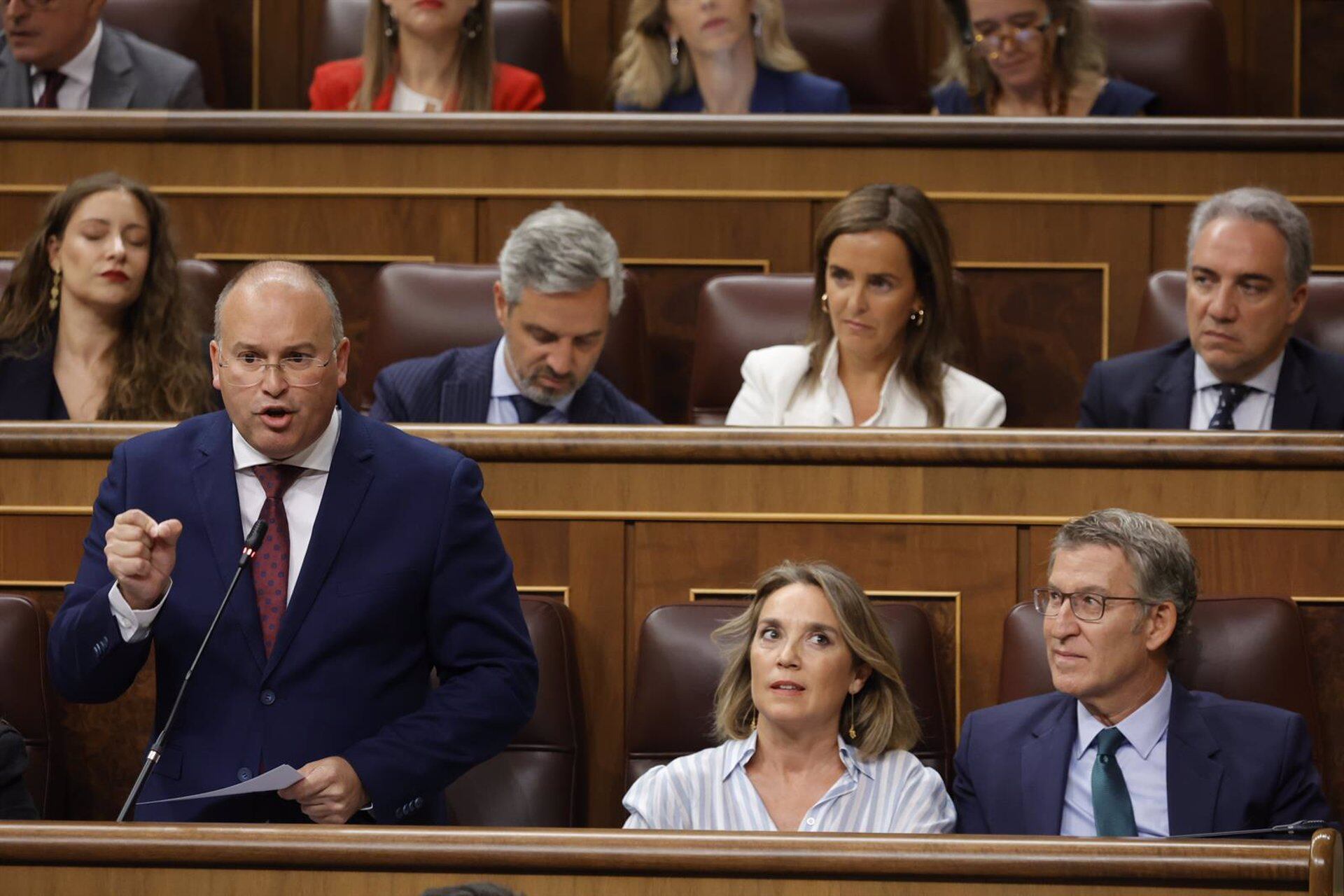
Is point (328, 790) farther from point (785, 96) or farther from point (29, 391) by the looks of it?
point (785, 96)

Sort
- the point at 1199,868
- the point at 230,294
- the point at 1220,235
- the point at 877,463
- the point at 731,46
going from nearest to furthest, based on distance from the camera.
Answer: the point at 1199,868, the point at 230,294, the point at 877,463, the point at 1220,235, the point at 731,46

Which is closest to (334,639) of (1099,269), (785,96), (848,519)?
(848,519)

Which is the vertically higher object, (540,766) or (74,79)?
(74,79)

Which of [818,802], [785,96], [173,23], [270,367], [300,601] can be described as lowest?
[818,802]

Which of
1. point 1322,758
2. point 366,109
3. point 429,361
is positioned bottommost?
point 1322,758

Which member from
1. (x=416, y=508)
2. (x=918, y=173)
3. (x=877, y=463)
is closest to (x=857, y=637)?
(x=877, y=463)

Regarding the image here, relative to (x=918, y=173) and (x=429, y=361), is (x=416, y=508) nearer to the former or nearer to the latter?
(x=429, y=361)

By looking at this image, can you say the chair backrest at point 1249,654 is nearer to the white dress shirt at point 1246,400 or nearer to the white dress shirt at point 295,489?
the white dress shirt at point 1246,400

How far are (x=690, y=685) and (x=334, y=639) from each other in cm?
26

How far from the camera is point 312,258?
1.61 metres

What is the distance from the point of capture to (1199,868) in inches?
29.2

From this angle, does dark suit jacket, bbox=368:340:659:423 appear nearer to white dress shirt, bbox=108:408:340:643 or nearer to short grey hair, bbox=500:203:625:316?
short grey hair, bbox=500:203:625:316

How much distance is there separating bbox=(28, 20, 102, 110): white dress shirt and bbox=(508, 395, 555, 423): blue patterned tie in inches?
25.2

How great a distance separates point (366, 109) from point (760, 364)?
0.53m
